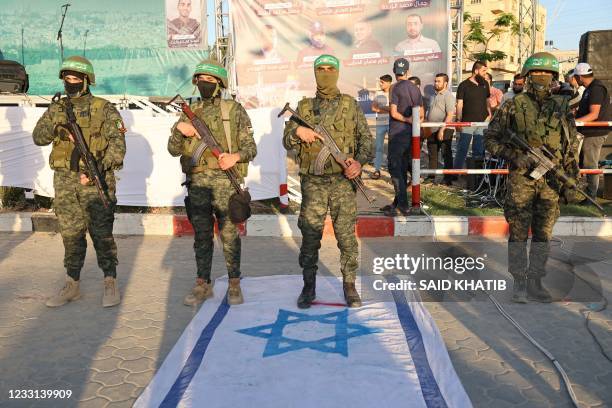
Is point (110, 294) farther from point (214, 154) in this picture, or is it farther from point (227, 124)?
point (227, 124)

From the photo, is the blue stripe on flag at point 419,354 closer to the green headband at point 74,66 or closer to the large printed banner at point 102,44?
the green headband at point 74,66

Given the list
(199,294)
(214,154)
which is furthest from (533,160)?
(199,294)

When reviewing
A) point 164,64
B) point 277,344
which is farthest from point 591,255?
point 164,64

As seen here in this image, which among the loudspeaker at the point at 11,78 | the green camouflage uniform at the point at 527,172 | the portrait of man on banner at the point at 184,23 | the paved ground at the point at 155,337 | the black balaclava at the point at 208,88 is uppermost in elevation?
the portrait of man on banner at the point at 184,23

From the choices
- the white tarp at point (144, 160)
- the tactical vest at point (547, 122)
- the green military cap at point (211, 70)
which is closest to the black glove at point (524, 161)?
the tactical vest at point (547, 122)

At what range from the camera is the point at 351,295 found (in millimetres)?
4207

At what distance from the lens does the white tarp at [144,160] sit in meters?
7.16

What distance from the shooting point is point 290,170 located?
36.8 feet

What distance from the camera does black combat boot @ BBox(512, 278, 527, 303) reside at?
427 cm

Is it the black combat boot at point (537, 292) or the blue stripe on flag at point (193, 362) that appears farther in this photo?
the black combat boot at point (537, 292)

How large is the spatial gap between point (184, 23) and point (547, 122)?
1309 centimetres

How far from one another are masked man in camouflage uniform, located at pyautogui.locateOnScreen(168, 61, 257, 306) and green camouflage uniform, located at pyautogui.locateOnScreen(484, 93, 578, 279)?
2.09 m

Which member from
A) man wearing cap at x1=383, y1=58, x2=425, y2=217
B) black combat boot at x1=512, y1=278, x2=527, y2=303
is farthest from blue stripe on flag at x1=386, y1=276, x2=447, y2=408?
man wearing cap at x1=383, y1=58, x2=425, y2=217

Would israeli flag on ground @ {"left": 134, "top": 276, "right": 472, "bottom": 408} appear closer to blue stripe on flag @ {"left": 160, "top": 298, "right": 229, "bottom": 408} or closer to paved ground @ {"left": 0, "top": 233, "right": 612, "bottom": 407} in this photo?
blue stripe on flag @ {"left": 160, "top": 298, "right": 229, "bottom": 408}
